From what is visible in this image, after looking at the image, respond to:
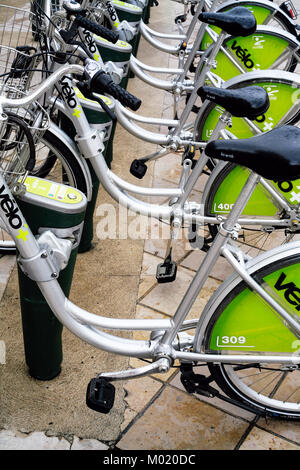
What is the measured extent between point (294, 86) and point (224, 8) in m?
1.23

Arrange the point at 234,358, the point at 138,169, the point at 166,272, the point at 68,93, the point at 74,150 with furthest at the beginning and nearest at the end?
the point at 138,169
the point at 166,272
the point at 74,150
the point at 68,93
the point at 234,358

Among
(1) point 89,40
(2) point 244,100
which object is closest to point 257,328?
(2) point 244,100

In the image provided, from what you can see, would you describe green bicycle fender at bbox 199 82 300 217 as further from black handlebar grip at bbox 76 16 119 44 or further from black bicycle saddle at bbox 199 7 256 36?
black handlebar grip at bbox 76 16 119 44

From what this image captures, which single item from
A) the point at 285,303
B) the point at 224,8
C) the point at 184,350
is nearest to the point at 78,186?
the point at 184,350

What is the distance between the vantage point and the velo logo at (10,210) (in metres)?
1.79

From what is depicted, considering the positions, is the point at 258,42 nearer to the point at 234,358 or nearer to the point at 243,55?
the point at 243,55

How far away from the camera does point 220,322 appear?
210 centimetres

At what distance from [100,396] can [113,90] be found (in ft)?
3.72

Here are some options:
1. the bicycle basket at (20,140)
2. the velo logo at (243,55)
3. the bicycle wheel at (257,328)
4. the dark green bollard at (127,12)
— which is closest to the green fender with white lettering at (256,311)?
the bicycle wheel at (257,328)

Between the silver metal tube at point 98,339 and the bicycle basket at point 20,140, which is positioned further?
the silver metal tube at point 98,339

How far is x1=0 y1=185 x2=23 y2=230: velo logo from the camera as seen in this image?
70.6 inches

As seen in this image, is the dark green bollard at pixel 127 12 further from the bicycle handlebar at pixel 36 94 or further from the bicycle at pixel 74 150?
the bicycle handlebar at pixel 36 94

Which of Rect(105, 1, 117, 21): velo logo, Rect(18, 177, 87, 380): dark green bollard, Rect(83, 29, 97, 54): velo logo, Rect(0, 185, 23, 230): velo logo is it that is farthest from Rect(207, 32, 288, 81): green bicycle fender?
Rect(0, 185, 23, 230): velo logo

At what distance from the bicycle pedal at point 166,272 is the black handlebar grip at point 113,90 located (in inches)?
51.6
